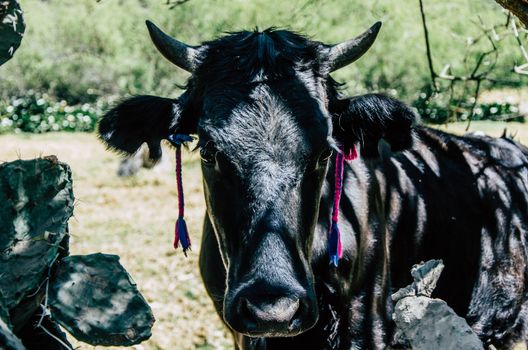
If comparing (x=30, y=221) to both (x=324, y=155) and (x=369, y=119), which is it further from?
(x=369, y=119)

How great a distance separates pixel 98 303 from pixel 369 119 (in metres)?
2.00

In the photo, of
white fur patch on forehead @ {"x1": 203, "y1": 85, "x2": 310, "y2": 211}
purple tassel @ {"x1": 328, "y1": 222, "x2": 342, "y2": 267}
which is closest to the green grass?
purple tassel @ {"x1": 328, "y1": 222, "x2": 342, "y2": 267}

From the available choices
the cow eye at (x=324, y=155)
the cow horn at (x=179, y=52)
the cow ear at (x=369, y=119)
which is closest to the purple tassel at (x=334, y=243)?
the cow eye at (x=324, y=155)

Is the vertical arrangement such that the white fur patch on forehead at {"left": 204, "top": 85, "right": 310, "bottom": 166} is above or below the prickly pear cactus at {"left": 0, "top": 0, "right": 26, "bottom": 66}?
below

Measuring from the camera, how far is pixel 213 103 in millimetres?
4090

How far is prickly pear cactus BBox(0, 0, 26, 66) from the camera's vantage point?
3.22 m

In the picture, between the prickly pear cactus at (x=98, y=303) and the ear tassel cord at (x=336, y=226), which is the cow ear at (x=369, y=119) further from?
the prickly pear cactus at (x=98, y=303)

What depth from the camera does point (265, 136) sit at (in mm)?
3805

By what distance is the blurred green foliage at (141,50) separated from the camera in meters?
27.6

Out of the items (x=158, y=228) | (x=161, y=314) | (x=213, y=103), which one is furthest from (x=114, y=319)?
(x=158, y=228)

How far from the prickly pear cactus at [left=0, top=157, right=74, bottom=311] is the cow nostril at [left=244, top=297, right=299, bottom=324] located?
863 millimetres

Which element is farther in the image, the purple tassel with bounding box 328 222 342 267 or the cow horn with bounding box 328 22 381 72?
the cow horn with bounding box 328 22 381 72

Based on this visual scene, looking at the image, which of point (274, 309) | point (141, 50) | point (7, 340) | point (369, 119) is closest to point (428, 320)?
point (274, 309)

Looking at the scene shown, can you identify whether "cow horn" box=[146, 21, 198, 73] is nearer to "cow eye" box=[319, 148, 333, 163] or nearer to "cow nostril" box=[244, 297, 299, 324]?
"cow eye" box=[319, 148, 333, 163]
